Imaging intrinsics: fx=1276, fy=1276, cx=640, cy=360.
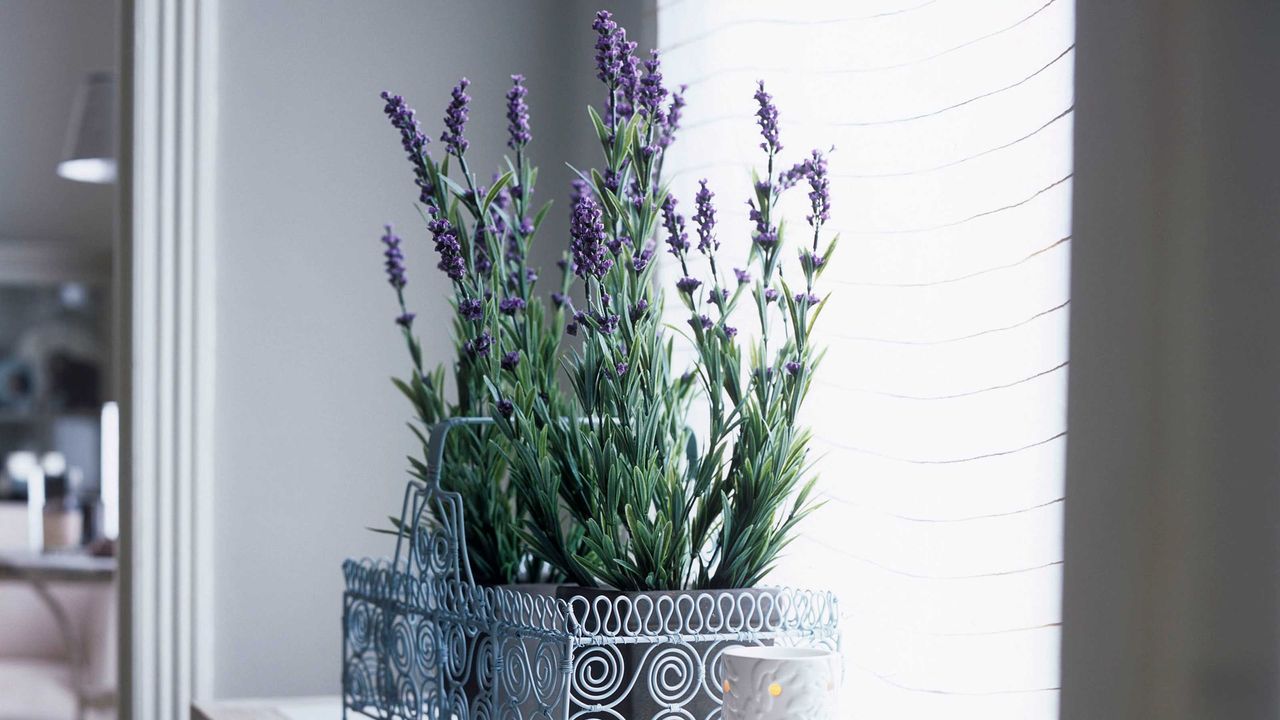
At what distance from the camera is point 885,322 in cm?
109

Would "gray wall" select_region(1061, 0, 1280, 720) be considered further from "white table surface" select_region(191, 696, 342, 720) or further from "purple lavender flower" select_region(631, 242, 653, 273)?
"white table surface" select_region(191, 696, 342, 720)

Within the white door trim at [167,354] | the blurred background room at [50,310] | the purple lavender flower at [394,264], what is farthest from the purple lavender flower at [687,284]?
the blurred background room at [50,310]

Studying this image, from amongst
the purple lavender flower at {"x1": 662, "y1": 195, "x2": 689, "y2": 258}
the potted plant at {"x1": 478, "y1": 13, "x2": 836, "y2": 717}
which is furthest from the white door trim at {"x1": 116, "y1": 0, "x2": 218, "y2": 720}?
the purple lavender flower at {"x1": 662, "y1": 195, "x2": 689, "y2": 258}

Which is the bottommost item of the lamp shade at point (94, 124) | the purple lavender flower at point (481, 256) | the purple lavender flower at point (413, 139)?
the purple lavender flower at point (481, 256)

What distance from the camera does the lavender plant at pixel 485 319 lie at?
979mm

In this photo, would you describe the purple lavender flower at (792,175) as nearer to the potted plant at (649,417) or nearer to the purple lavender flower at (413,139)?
the potted plant at (649,417)

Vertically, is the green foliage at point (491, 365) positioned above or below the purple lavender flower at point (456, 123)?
below

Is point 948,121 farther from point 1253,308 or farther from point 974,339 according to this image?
point 1253,308

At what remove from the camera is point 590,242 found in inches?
34.8

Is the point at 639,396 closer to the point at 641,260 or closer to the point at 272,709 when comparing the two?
the point at 641,260

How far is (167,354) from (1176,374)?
1.09 m

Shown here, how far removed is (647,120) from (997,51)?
0.28 m

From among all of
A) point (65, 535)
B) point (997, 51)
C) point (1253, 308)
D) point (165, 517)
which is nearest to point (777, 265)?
point (997, 51)

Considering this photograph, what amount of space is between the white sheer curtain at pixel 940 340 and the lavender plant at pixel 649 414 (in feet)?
0.44
